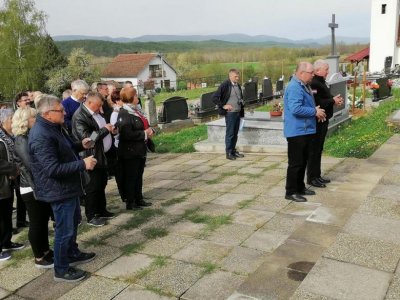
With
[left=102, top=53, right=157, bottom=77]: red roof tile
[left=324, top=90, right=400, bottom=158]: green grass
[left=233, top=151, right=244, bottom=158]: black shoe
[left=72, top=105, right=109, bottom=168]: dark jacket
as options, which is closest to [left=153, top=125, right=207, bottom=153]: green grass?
[left=233, top=151, right=244, bottom=158]: black shoe

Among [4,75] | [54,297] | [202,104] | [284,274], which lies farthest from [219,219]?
[4,75]

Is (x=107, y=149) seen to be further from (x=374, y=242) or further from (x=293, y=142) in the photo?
(x=374, y=242)

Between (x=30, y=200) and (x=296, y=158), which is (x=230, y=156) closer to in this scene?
(x=296, y=158)

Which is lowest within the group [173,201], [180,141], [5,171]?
[180,141]

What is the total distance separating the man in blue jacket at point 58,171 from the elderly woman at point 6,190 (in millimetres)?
772

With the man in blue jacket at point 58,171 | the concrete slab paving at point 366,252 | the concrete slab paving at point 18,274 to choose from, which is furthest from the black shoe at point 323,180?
the concrete slab paving at point 18,274

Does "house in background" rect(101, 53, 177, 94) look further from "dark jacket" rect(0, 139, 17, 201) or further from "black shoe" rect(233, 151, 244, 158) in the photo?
"dark jacket" rect(0, 139, 17, 201)

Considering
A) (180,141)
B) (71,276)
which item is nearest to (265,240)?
(71,276)

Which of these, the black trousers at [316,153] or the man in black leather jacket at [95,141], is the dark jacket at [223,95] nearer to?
the black trousers at [316,153]

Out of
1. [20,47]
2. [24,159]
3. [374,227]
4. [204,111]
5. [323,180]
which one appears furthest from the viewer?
[20,47]

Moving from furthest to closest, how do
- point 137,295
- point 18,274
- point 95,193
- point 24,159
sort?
point 95,193 < point 18,274 < point 24,159 < point 137,295

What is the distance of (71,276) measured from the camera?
139 inches

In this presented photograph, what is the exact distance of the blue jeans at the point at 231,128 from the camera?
7914mm

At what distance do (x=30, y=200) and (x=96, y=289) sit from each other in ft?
3.40
